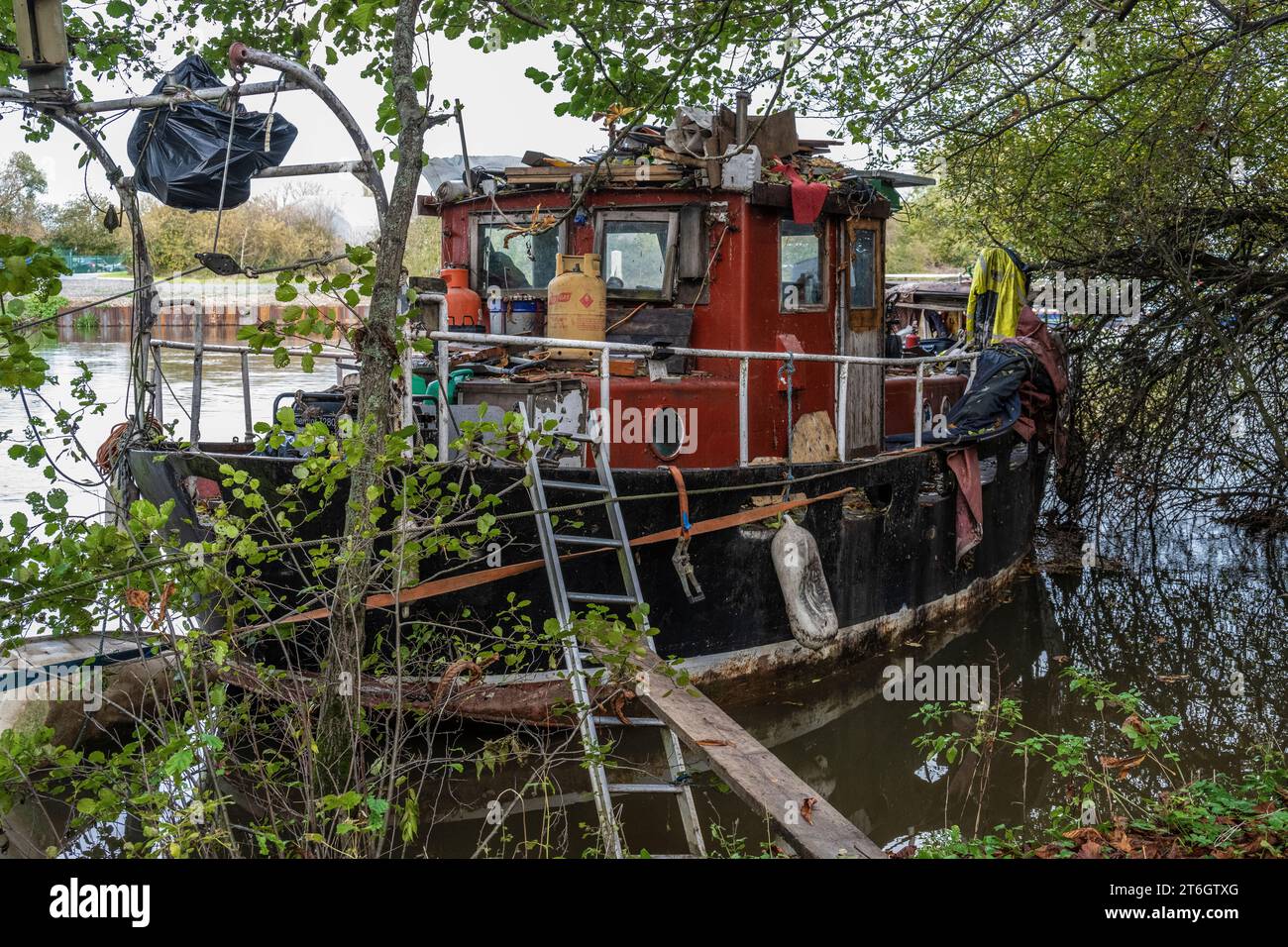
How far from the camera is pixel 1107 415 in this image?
10758mm

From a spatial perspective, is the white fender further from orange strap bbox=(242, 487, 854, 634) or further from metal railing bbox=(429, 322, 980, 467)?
metal railing bbox=(429, 322, 980, 467)

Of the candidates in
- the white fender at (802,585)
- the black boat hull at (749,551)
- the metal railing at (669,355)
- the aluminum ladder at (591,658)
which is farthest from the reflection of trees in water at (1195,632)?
the aluminum ladder at (591,658)

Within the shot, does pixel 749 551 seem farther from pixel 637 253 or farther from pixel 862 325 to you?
pixel 862 325

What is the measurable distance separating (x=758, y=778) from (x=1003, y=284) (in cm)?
747

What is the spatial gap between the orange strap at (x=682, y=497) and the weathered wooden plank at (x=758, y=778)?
4.75ft

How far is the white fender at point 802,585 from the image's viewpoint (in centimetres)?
759

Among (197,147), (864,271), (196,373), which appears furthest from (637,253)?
(197,147)

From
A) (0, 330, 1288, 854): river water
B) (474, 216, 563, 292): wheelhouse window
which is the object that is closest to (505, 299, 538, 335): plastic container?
(474, 216, 563, 292): wheelhouse window

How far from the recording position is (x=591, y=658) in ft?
15.6

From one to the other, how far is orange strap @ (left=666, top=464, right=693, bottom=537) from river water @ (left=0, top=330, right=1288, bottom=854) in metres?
1.50

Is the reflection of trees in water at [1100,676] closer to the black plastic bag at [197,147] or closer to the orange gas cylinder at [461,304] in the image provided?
the orange gas cylinder at [461,304]

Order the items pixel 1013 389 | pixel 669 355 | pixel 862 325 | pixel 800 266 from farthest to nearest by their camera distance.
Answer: pixel 1013 389 < pixel 862 325 < pixel 800 266 < pixel 669 355

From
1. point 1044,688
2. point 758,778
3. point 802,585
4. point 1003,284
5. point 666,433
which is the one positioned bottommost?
point 1044,688

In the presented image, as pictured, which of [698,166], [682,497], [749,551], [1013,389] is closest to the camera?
[682,497]
